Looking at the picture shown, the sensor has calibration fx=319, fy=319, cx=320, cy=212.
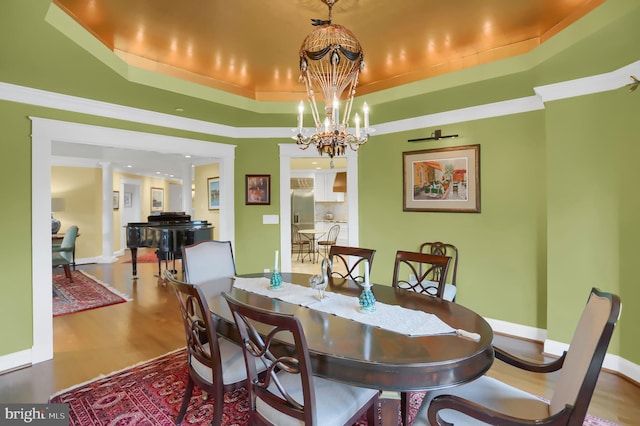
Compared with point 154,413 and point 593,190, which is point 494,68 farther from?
point 154,413

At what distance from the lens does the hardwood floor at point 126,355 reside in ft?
7.49

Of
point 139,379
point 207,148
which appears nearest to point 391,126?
point 207,148

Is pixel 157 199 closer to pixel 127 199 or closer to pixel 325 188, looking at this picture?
pixel 127 199

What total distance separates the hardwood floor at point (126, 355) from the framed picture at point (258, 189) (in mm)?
1763

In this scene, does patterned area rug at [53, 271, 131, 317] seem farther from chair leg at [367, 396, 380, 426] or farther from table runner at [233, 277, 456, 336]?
chair leg at [367, 396, 380, 426]

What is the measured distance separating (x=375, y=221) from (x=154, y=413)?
310 cm

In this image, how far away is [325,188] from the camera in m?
9.30

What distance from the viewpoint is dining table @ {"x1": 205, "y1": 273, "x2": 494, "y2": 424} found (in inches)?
48.2

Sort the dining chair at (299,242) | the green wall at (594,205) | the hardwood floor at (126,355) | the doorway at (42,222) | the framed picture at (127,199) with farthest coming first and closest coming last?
the framed picture at (127,199) → the dining chair at (299,242) → the doorway at (42,222) → the green wall at (594,205) → the hardwood floor at (126,355)

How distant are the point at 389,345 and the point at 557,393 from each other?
70 cm

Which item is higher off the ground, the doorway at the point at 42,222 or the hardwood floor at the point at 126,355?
the doorway at the point at 42,222

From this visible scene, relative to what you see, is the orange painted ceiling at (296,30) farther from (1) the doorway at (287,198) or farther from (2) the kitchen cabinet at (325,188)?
(2) the kitchen cabinet at (325,188)

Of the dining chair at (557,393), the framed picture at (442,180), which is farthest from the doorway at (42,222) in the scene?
the framed picture at (442,180)

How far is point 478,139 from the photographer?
138 inches
